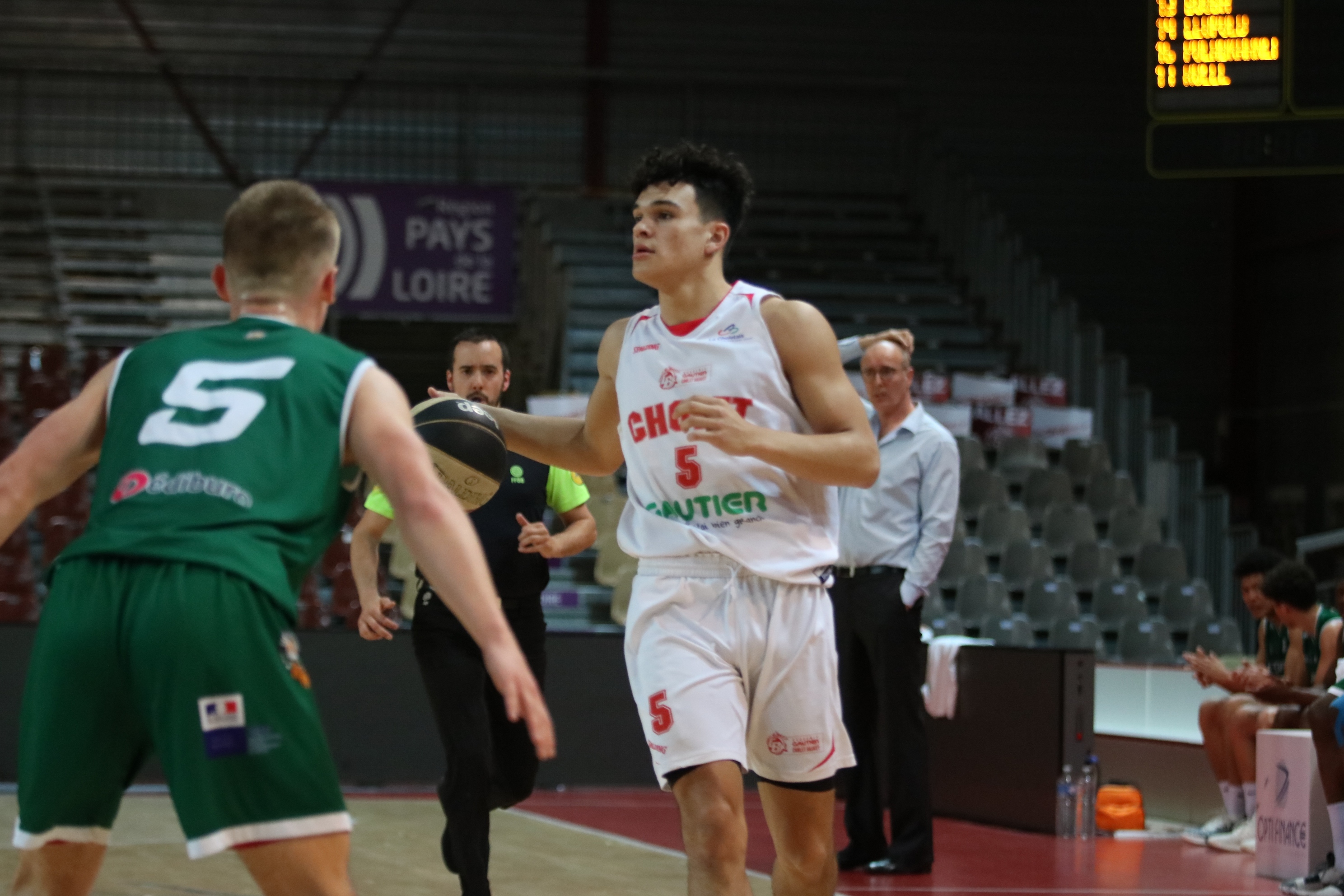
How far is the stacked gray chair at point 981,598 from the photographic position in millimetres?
12219

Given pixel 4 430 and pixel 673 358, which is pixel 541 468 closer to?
pixel 673 358

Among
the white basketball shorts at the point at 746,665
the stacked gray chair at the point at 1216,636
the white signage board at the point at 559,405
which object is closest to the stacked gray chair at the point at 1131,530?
the stacked gray chair at the point at 1216,636

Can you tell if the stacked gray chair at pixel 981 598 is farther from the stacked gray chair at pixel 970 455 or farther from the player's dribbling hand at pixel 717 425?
the player's dribbling hand at pixel 717 425

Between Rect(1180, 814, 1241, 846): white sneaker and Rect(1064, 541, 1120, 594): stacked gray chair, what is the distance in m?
5.14

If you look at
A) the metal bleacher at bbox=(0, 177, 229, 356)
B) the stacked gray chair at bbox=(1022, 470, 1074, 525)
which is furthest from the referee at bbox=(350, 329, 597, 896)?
the metal bleacher at bbox=(0, 177, 229, 356)

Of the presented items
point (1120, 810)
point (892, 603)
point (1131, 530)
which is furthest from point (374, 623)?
point (1131, 530)

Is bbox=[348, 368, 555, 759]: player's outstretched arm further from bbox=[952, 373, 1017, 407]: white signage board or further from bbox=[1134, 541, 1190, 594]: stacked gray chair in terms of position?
bbox=[952, 373, 1017, 407]: white signage board

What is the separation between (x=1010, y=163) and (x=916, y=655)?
529 inches

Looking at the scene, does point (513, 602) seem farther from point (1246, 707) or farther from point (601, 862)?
point (1246, 707)

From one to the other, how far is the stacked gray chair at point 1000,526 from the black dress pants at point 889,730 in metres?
6.30

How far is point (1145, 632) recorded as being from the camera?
1241cm

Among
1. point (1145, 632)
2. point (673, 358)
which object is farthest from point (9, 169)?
point (673, 358)

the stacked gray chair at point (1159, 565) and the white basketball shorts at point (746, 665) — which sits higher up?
the white basketball shorts at point (746, 665)

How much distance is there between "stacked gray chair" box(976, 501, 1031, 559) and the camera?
520 inches
